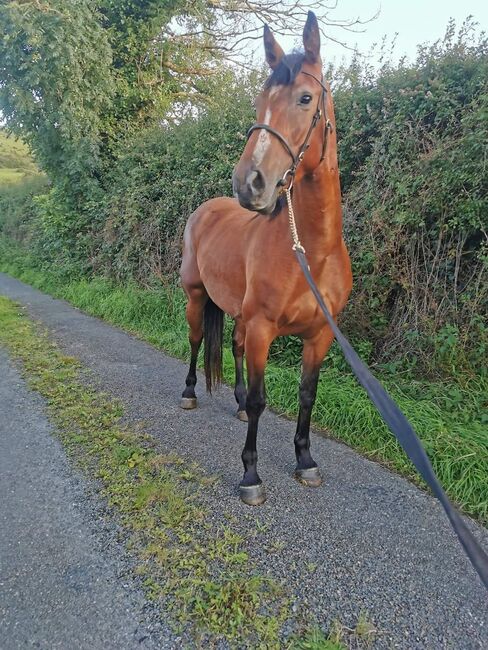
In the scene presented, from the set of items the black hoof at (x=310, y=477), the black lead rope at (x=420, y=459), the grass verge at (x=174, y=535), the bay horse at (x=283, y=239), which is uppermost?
the bay horse at (x=283, y=239)

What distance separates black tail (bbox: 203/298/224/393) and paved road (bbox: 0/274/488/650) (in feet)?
0.82

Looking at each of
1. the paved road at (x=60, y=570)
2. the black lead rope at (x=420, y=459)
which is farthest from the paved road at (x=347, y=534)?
the black lead rope at (x=420, y=459)

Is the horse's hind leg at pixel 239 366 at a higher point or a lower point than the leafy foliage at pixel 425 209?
lower

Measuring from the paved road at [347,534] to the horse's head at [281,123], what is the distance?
1528mm

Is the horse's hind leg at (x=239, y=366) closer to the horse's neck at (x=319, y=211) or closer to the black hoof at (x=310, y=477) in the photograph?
the black hoof at (x=310, y=477)

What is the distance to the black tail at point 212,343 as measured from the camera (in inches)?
143

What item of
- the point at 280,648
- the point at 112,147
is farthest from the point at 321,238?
the point at 112,147

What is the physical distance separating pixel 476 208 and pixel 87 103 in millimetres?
8502

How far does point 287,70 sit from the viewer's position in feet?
5.83

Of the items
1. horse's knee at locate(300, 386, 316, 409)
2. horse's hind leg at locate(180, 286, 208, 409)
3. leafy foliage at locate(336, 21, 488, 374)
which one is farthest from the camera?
horse's hind leg at locate(180, 286, 208, 409)

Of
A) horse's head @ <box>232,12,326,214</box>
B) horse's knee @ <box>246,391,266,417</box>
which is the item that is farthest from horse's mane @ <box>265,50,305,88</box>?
horse's knee @ <box>246,391,266,417</box>

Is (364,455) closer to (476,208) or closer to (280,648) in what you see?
(280,648)

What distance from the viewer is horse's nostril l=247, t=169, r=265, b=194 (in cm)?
166

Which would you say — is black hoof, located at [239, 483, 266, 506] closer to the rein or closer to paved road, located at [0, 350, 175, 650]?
paved road, located at [0, 350, 175, 650]
